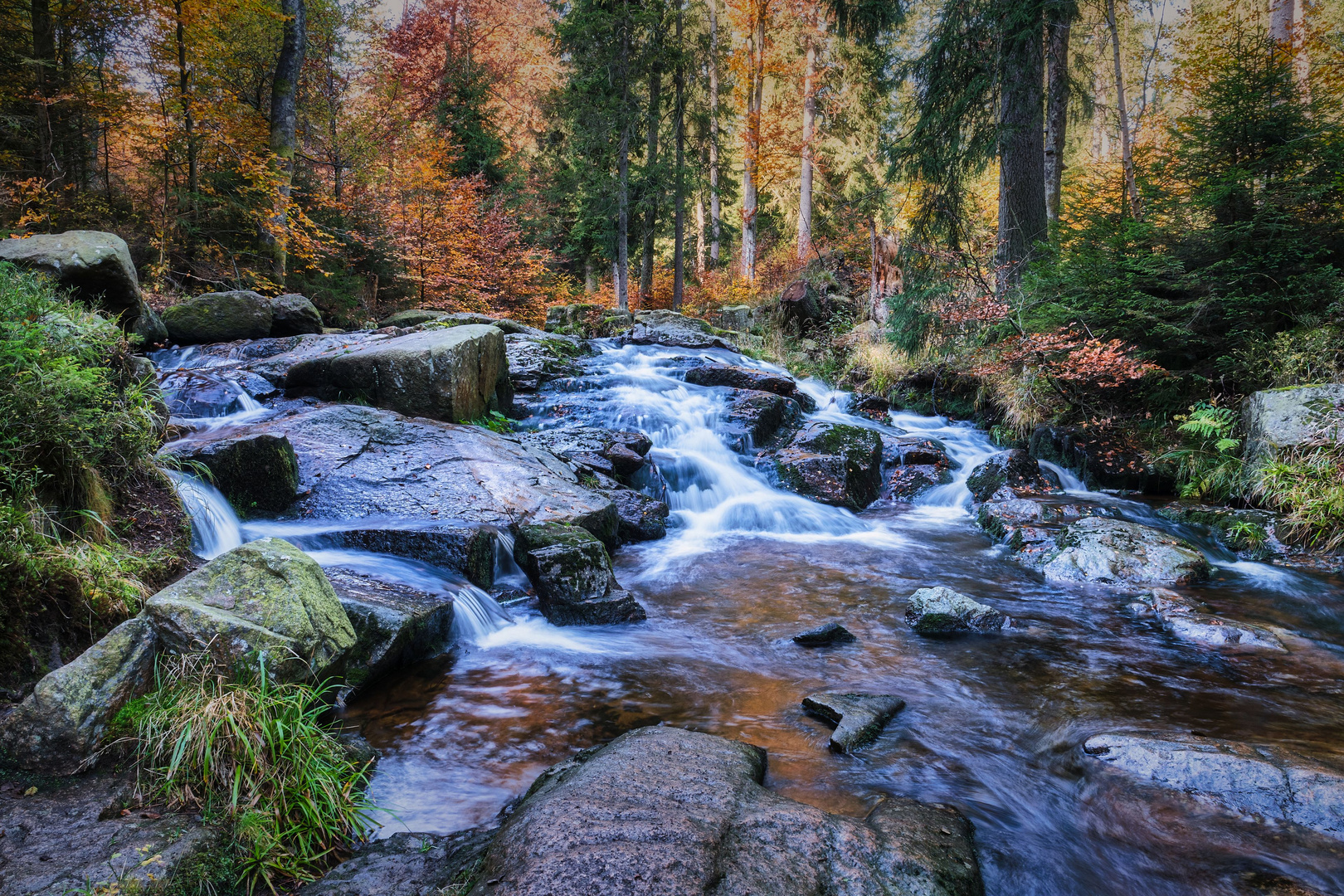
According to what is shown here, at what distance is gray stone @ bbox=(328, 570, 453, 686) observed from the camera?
3865mm

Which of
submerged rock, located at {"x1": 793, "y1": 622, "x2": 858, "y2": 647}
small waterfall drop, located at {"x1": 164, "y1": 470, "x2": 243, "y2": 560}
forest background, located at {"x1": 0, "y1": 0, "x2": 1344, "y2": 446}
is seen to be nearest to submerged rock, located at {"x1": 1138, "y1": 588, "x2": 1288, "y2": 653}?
submerged rock, located at {"x1": 793, "y1": 622, "x2": 858, "y2": 647}

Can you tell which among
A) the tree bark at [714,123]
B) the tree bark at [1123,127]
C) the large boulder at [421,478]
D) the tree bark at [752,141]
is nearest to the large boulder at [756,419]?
the large boulder at [421,478]

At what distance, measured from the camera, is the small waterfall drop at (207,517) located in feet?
15.8

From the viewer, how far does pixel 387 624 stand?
404cm

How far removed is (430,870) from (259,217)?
1480 cm

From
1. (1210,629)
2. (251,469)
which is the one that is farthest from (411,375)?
(1210,629)

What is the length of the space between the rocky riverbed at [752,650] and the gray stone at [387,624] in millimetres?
23

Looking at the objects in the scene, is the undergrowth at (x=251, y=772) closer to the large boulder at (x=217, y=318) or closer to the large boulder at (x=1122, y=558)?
the large boulder at (x=1122, y=558)

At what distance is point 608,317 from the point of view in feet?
59.4

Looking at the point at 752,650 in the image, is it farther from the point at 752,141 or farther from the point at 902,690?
the point at 752,141

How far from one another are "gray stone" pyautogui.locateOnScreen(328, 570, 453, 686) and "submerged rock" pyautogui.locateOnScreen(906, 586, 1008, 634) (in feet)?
12.3

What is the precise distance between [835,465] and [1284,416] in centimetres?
494

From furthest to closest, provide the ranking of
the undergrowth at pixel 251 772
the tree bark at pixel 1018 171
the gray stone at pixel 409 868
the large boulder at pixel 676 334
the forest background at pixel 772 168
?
the large boulder at pixel 676 334 < the tree bark at pixel 1018 171 < the forest background at pixel 772 168 < the undergrowth at pixel 251 772 < the gray stone at pixel 409 868

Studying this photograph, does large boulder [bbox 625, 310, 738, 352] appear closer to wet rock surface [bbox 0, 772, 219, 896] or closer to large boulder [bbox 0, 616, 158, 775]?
large boulder [bbox 0, 616, 158, 775]
